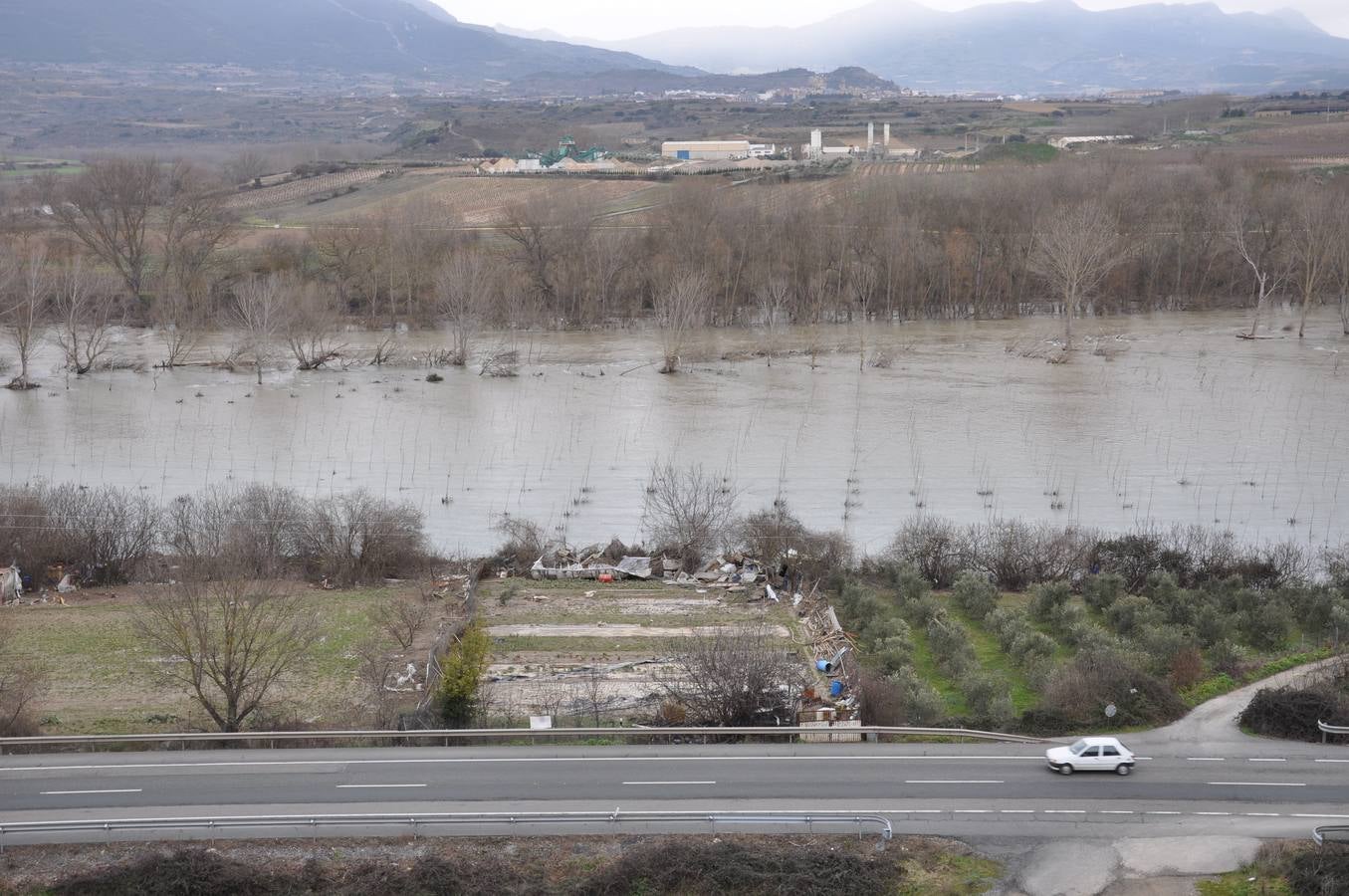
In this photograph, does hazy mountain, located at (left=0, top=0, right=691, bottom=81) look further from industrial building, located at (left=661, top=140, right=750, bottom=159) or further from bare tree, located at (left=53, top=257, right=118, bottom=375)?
bare tree, located at (left=53, top=257, right=118, bottom=375)

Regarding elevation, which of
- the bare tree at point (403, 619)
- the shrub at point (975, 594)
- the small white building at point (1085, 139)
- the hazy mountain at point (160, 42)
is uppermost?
the hazy mountain at point (160, 42)

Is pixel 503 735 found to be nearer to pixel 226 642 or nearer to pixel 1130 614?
pixel 226 642

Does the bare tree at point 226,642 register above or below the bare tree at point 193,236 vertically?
below

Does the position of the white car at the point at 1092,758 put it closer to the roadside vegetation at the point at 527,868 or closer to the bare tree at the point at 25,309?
the roadside vegetation at the point at 527,868

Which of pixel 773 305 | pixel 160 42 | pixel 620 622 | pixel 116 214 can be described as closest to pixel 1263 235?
pixel 773 305

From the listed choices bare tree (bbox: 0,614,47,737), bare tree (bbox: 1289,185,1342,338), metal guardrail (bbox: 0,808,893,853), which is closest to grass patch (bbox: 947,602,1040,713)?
metal guardrail (bbox: 0,808,893,853)

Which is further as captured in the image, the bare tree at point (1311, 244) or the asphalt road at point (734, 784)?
the bare tree at point (1311, 244)

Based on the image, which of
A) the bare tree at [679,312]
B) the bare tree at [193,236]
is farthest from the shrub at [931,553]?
the bare tree at [193,236]
